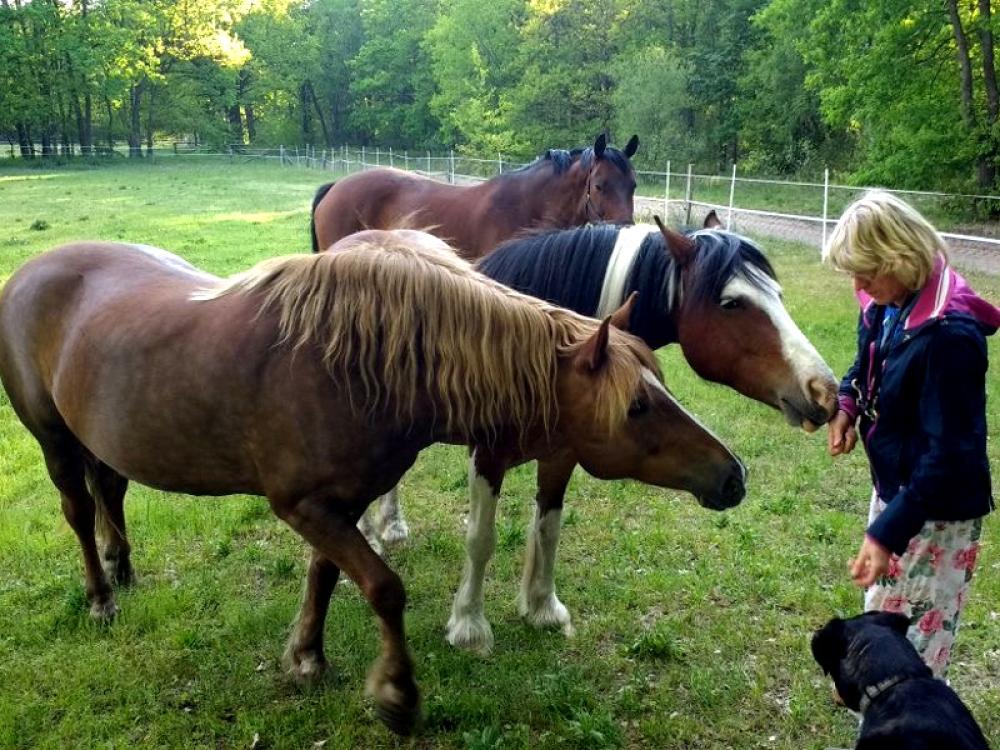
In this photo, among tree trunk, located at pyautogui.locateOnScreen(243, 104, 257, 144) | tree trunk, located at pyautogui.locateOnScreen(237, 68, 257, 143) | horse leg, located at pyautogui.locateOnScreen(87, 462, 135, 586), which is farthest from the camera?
tree trunk, located at pyautogui.locateOnScreen(243, 104, 257, 144)

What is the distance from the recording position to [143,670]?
3.33 meters

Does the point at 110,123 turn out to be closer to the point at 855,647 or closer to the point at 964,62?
the point at 964,62

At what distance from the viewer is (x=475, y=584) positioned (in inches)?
140

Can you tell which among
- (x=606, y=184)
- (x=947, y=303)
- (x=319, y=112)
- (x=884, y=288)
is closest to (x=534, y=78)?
(x=606, y=184)

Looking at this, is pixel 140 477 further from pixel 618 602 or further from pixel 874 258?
pixel 874 258

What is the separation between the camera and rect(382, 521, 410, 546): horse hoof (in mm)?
4535

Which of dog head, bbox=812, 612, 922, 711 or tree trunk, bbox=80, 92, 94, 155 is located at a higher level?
tree trunk, bbox=80, 92, 94, 155

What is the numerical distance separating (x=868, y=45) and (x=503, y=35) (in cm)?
2832

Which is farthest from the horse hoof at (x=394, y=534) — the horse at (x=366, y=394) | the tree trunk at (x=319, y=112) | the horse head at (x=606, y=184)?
the tree trunk at (x=319, y=112)

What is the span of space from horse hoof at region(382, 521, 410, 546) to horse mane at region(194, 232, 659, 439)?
2040mm

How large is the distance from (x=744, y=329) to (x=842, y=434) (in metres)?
0.64

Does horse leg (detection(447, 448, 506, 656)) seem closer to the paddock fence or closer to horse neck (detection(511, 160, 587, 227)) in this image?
horse neck (detection(511, 160, 587, 227))

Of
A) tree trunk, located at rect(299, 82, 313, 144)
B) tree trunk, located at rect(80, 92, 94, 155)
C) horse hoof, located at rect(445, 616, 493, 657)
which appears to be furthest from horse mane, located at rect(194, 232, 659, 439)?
tree trunk, located at rect(299, 82, 313, 144)

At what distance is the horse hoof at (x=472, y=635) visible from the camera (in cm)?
350
